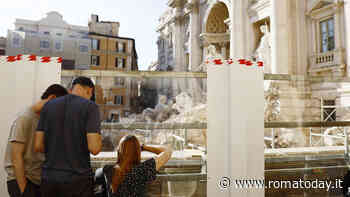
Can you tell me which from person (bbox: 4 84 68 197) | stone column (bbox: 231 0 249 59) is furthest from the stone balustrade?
person (bbox: 4 84 68 197)

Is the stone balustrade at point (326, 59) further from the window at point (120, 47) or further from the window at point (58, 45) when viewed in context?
the window at point (58, 45)

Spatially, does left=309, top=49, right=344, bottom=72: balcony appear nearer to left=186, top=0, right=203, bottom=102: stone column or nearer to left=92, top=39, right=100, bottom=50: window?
left=186, top=0, right=203, bottom=102: stone column

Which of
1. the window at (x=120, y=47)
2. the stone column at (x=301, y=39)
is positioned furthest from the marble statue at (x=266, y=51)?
the window at (x=120, y=47)

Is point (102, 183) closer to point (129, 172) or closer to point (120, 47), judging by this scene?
point (129, 172)

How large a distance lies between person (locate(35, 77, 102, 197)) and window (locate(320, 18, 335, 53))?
16.0 meters

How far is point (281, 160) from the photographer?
17.7ft

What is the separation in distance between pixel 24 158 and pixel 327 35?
1677 centimetres

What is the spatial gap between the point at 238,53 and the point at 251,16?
3.04 meters

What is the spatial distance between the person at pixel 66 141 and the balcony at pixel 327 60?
14.5 m

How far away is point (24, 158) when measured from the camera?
2463 millimetres

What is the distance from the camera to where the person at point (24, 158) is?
2.36 m

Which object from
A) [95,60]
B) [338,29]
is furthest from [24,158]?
[95,60]

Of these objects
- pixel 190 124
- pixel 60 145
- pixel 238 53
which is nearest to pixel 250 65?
pixel 190 124

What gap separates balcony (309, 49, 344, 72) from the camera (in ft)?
43.6
